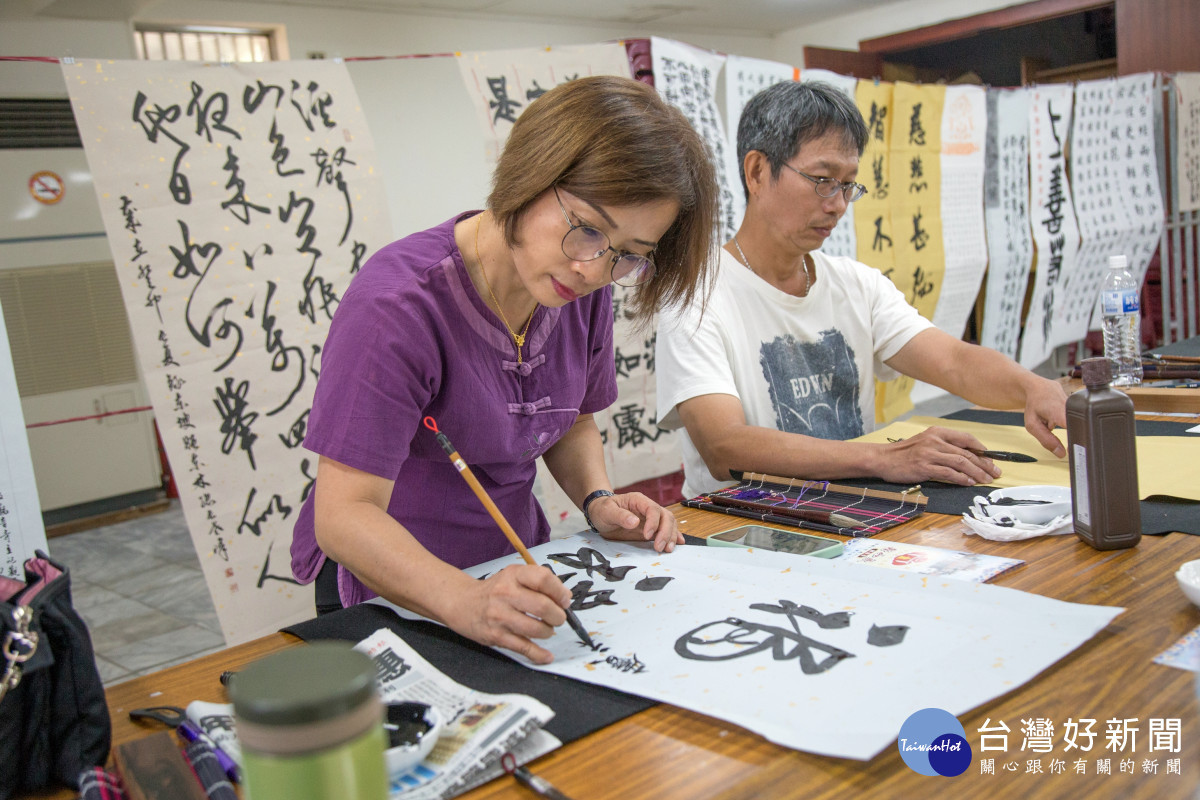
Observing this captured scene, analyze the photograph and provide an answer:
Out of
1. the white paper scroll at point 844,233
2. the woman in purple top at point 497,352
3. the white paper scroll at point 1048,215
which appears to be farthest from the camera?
the white paper scroll at point 1048,215

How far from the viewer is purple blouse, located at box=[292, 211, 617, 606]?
42.1 inches

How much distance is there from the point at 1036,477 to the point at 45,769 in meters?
1.40

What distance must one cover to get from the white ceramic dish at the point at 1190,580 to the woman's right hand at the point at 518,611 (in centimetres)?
64

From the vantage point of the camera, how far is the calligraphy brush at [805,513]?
128cm

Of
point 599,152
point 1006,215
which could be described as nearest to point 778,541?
point 599,152

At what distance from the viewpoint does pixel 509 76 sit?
2.83 m

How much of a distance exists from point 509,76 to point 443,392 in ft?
6.36

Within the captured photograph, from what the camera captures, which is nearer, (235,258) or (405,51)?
(235,258)

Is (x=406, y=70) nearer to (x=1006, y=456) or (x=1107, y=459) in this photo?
(x=1006, y=456)

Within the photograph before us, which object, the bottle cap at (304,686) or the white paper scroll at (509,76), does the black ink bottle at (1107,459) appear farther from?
the white paper scroll at (509,76)

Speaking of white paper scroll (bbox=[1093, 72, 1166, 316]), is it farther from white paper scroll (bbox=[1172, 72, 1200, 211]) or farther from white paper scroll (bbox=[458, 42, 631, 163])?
white paper scroll (bbox=[458, 42, 631, 163])

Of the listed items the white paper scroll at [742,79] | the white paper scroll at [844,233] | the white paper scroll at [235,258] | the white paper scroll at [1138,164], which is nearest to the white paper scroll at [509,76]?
the white paper scroll at [235,258]

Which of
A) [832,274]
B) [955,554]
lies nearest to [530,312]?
[955,554]

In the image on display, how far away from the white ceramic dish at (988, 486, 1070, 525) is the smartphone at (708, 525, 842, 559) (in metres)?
0.28
